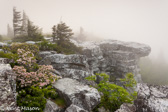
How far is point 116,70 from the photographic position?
30375 millimetres

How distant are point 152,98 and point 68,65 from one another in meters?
12.0

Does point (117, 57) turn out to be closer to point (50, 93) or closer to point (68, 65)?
point (68, 65)

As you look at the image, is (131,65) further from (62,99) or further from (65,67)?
(62,99)

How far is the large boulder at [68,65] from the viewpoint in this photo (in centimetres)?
1584

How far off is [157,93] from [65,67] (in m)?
12.2

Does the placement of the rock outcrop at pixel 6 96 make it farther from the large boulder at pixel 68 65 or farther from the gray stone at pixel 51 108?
the large boulder at pixel 68 65

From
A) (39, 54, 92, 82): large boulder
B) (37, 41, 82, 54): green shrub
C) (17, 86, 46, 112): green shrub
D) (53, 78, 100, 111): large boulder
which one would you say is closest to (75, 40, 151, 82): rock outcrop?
(37, 41, 82, 54): green shrub

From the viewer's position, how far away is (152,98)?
815cm

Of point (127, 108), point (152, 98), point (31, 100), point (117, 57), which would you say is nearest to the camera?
point (31, 100)

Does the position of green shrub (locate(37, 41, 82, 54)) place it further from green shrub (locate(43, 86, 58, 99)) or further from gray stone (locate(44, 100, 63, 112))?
gray stone (locate(44, 100, 63, 112))

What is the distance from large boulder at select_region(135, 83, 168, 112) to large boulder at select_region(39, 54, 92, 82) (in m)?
8.64

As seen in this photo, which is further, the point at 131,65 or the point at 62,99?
the point at 131,65

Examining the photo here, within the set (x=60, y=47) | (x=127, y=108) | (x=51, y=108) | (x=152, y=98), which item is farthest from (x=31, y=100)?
(x=60, y=47)

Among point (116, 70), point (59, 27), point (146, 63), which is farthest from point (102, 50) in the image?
point (146, 63)
